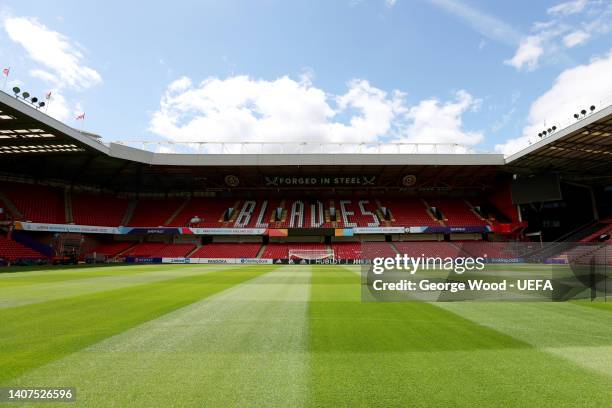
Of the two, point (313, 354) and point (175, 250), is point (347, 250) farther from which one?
point (313, 354)

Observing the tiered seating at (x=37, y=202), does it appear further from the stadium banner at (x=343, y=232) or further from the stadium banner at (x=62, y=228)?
the stadium banner at (x=343, y=232)

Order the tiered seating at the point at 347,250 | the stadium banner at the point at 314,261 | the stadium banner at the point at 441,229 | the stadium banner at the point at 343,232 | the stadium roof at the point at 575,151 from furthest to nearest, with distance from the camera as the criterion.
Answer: the stadium banner at the point at 343,232, the stadium banner at the point at 441,229, the tiered seating at the point at 347,250, the stadium banner at the point at 314,261, the stadium roof at the point at 575,151

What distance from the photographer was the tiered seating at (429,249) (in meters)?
40.8

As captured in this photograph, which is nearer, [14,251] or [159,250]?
[14,251]

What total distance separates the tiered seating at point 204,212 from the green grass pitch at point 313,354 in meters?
38.0

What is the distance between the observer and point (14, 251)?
3253 centimetres

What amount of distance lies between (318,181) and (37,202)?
3602cm

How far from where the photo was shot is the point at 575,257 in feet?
101

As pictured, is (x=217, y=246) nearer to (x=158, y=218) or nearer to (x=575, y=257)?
(x=158, y=218)

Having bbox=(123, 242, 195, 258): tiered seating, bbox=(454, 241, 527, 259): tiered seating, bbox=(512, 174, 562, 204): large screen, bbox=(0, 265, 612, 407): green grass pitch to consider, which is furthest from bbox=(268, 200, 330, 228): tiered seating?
bbox=(0, 265, 612, 407): green grass pitch

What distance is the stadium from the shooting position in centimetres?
371

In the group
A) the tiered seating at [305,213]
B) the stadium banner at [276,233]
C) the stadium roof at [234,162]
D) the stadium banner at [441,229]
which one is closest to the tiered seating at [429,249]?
the stadium banner at [441,229]

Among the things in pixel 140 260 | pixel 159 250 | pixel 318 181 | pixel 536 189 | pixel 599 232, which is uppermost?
pixel 318 181

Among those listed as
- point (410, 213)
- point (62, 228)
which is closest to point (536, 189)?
point (410, 213)
